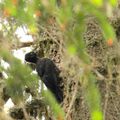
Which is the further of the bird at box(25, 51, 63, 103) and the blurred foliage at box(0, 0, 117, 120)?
the bird at box(25, 51, 63, 103)

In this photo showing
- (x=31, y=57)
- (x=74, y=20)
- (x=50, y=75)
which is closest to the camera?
(x=74, y=20)

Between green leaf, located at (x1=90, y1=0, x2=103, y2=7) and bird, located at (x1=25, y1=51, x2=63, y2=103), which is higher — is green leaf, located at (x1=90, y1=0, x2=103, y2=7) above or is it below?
above

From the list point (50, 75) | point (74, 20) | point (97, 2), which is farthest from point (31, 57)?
point (97, 2)

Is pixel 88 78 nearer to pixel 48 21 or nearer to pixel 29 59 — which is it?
pixel 48 21

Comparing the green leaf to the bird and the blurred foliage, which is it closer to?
the blurred foliage

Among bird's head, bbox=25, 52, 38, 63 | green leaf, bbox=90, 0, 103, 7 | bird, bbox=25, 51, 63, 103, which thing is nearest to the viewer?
green leaf, bbox=90, 0, 103, 7

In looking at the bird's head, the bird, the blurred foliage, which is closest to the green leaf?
the blurred foliage

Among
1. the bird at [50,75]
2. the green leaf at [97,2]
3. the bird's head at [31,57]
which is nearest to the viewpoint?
the green leaf at [97,2]

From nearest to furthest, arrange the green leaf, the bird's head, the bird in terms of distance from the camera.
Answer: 1. the green leaf
2. the bird
3. the bird's head

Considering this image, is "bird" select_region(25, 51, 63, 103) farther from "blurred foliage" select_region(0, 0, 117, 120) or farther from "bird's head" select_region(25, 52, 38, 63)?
"blurred foliage" select_region(0, 0, 117, 120)

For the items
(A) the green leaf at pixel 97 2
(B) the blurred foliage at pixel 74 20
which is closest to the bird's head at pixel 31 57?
(B) the blurred foliage at pixel 74 20

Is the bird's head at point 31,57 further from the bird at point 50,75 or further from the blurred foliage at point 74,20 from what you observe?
the blurred foliage at point 74,20

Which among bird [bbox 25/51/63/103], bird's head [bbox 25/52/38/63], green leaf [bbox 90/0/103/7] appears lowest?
bird [bbox 25/51/63/103]

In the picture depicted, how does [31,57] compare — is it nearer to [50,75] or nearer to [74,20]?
[50,75]
